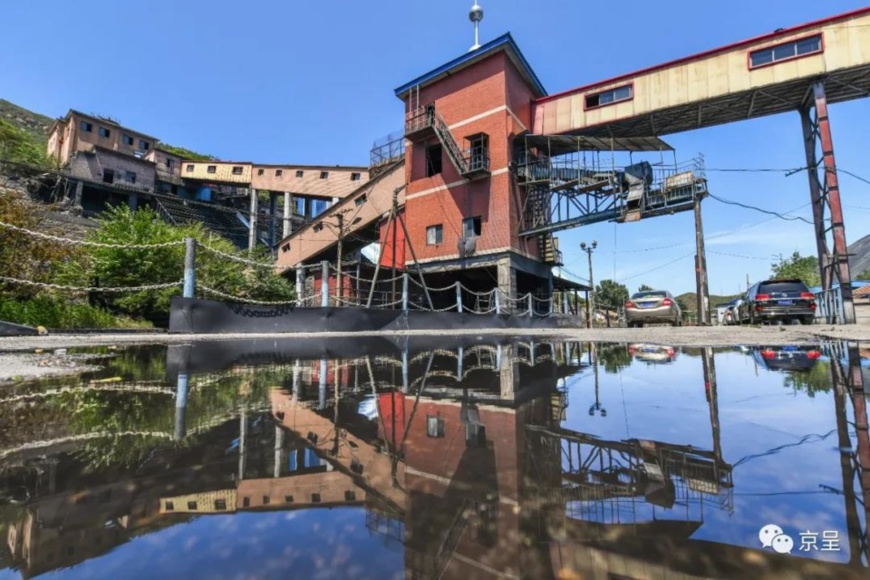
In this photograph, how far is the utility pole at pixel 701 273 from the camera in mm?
15820

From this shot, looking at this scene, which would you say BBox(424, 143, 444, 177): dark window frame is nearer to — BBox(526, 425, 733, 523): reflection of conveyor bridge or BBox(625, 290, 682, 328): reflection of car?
BBox(625, 290, 682, 328): reflection of car

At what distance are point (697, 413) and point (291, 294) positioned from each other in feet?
69.8

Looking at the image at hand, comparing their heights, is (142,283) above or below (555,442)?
above

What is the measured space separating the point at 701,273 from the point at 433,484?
59.9 ft

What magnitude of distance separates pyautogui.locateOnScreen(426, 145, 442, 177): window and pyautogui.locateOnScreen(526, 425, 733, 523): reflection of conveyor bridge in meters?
20.5

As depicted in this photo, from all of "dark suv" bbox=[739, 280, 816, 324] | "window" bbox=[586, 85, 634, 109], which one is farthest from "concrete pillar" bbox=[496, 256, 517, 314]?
"dark suv" bbox=[739, 280, 816, 324]

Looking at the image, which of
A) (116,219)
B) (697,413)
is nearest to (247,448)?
(697,413)

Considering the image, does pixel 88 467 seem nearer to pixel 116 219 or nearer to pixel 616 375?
pixel 616 375

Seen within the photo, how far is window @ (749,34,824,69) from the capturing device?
47.5 feet

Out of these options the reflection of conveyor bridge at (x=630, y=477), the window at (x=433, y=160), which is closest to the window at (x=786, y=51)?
the window at (x=433, y=160)

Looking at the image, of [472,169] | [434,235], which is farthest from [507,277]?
[472,169]

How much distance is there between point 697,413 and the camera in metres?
2.24

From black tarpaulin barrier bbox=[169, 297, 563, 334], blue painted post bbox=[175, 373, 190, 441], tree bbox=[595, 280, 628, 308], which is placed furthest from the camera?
tree bbox=[595, 280, 628, 308]

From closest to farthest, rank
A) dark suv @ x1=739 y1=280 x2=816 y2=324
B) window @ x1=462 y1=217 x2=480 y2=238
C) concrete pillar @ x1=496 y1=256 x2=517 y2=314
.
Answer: dark suv @ x1=739 y1=280 x2=816 y2=324 < concrete pillar @ x1=496 y1=256 x2=517 y2=314 < window @ x1=462 y1=217 x2=480 y2=238
